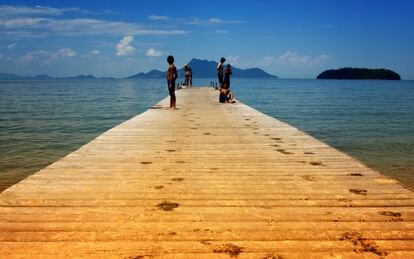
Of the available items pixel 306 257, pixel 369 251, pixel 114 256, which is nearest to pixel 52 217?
pixel 114 256

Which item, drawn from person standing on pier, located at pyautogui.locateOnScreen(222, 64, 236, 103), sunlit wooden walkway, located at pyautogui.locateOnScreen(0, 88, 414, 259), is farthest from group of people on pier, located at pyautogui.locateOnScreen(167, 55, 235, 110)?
sunlit wooden walkway, located at pyautogui.locateOnScreen(0, 88, 414, 259)

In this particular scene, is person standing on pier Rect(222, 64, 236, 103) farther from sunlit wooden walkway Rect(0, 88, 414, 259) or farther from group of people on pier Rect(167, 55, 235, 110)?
sunlit wooden walkway Rect(0, 88, 414, 259)

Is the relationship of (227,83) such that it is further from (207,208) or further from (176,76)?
(207,208)

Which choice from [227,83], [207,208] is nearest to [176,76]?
[227,83]

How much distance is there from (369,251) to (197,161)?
3465 mm

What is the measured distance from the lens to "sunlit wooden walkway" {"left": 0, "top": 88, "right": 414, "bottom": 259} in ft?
9.39

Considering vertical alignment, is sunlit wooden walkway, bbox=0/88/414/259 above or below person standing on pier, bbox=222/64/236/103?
below

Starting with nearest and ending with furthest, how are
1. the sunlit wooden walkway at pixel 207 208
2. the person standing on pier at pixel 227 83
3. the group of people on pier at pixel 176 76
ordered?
1. the sunlit wooden walkway at pixel 207 208
2. the group of people on pier at pixel 176 76
3. the person standing on pier at pixel 227 83

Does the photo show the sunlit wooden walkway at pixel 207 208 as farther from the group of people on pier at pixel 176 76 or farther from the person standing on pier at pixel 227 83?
the person standing on pier at pixel 227 83

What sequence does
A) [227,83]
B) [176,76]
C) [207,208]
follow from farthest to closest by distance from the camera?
[227,83] → [176,76] → [207,208]

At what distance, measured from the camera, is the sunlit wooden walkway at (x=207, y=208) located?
2863 millimetres

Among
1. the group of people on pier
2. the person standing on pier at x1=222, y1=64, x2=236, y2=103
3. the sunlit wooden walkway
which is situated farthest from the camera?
the person standing on pier at x1=222, y1=64, x2=236, y2=103

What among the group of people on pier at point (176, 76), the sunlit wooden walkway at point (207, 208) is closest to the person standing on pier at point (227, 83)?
the group of people on pier at point (176, 76)

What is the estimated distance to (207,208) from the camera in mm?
3713
